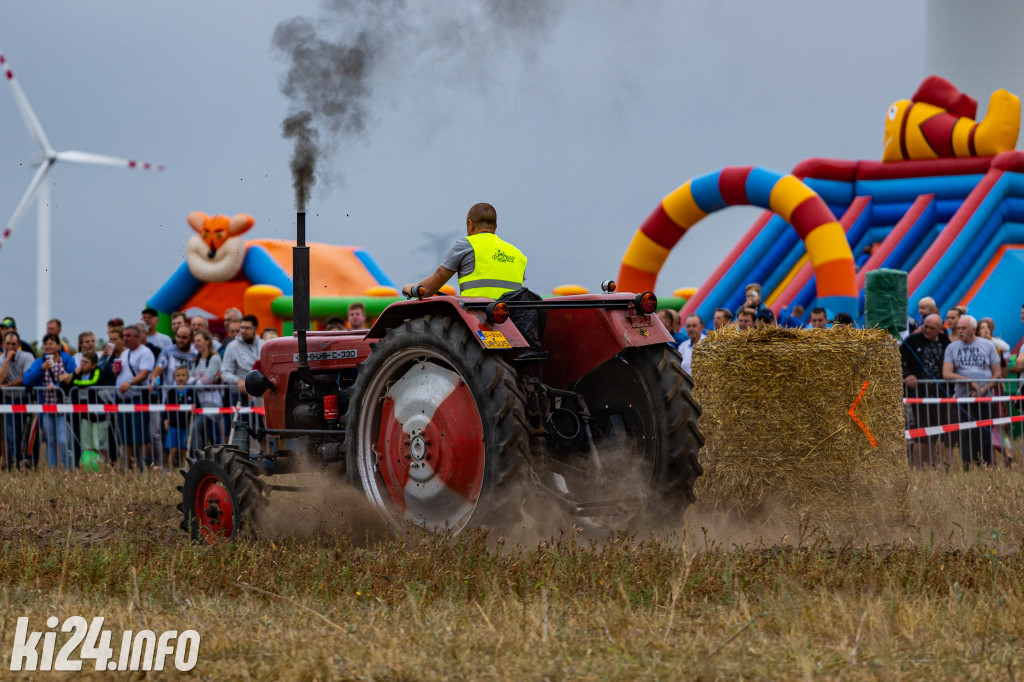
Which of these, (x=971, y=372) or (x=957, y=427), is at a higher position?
(x=971, y=372)

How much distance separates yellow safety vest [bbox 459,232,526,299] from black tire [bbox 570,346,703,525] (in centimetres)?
71

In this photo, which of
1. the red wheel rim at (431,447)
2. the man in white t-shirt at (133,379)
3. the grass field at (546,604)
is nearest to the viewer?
the grass field at (546,604)

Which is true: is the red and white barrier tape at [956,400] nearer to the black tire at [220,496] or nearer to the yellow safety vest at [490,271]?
the yellow safety vest at [490,271]

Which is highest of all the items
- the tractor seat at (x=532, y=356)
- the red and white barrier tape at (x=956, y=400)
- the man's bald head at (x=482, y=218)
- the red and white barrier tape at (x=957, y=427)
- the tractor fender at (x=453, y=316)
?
the man's bald head at (x=482, y=218)

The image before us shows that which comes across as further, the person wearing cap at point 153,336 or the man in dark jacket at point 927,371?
the person wearing cap at point 153,336

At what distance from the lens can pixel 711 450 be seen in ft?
24.4

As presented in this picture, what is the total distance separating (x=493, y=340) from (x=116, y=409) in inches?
288

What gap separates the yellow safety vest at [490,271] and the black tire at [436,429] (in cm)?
31

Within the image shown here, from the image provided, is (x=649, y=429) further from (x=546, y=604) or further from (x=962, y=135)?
(x=962, y=135)

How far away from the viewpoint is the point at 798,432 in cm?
728

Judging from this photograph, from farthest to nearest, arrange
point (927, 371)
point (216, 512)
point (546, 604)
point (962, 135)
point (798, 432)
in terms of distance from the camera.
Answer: point (962, 135) < point (927, 371) < point (798, 432) < point (216, 512) < point (546, 604)

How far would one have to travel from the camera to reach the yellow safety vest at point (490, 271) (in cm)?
589

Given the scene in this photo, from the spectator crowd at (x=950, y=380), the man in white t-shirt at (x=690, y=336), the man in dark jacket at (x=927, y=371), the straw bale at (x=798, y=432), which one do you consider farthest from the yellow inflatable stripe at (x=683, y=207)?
the straw bale at (x=798, y=432)

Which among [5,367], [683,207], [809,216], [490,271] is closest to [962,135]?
[809,216]
